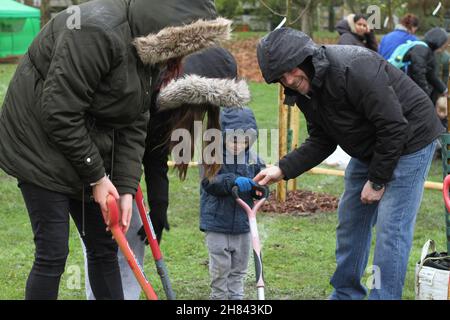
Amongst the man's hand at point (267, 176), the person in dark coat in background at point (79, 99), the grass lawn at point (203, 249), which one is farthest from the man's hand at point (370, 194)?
the person in dark coat in background at point (79, 99)

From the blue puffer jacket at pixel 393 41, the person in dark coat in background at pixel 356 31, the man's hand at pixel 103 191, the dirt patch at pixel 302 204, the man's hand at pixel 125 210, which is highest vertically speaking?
the man's hand at pixel 103 191

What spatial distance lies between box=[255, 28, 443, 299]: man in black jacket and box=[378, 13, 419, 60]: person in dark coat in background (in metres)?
6.32

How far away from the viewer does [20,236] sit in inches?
265

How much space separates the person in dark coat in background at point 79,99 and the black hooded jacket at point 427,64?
267 inches

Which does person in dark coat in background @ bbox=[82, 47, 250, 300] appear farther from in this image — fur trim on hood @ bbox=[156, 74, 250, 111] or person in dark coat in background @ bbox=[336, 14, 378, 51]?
person in dark coat in background @ bbox=[336, 14, 378, 51]

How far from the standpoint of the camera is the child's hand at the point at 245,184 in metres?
4.48

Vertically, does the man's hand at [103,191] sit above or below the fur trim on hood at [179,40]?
below

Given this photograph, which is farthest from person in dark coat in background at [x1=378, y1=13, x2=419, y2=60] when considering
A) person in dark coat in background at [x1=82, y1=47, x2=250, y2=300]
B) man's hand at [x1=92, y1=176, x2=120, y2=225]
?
man's hand at [x1=92, y1=176, x2=120, y2=225]

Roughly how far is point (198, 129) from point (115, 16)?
968 mm

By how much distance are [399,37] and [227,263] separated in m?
6.72

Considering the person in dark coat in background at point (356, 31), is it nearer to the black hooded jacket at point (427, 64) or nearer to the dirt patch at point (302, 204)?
the black hooded jacket at point (427, 64)

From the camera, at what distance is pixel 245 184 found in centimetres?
449

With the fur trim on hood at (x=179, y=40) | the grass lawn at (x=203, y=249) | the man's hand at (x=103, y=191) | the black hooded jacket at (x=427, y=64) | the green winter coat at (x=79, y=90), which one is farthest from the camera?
the black hooded jacket at (x=427, y=64)
